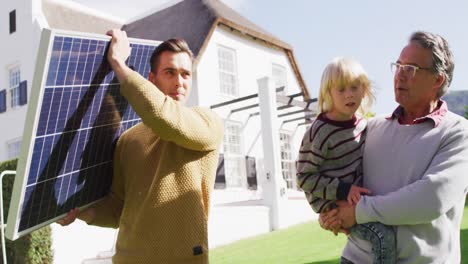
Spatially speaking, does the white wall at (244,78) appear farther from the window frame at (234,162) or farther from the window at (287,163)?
the window at (287,163)

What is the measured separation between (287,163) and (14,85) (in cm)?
1105

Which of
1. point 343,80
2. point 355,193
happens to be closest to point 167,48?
point 343,80

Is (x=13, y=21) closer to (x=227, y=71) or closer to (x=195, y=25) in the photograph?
(x=195, y=25)

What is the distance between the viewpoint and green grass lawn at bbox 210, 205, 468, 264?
7531 mm

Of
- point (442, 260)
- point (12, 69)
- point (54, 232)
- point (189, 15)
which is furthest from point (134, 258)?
point (12, 69)

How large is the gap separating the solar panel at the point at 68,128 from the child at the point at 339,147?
0.99m

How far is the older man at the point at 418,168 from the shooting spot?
2.13m

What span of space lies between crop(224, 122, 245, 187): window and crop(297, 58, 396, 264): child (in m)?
14.1

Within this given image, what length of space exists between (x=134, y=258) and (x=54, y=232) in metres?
8.33

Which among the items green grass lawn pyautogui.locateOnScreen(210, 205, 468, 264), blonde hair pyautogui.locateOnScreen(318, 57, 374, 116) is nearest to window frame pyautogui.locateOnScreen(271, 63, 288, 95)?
green grass lawn pyautogui.locateOnScreen(210, 205, 468, 264)

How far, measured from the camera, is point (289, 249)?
888cm

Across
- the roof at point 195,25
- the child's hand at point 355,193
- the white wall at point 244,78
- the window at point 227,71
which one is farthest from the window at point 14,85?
the child's hand at point 355,193

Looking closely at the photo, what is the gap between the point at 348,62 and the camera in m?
2.76

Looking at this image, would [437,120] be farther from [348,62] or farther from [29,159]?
[29,159]
